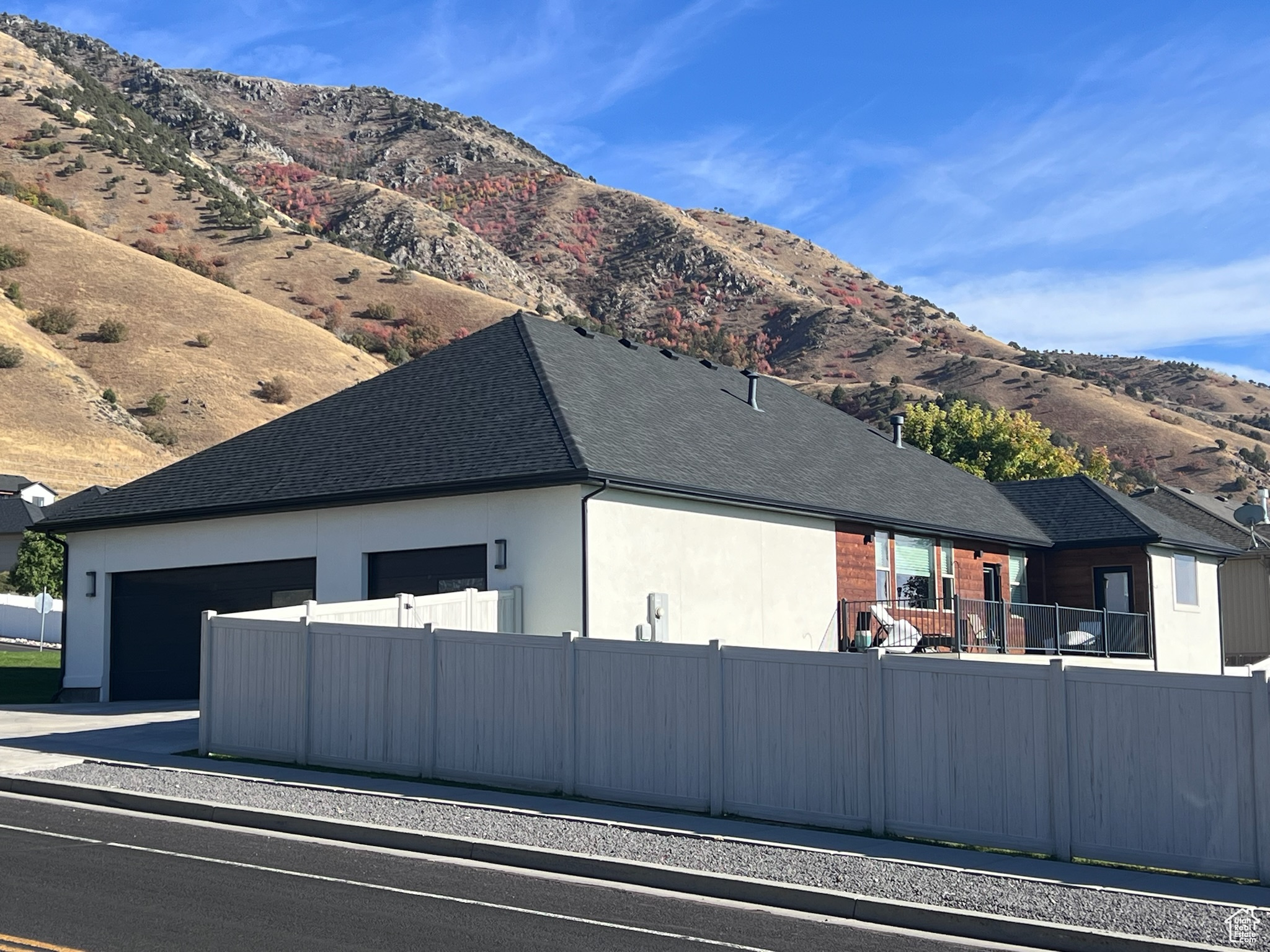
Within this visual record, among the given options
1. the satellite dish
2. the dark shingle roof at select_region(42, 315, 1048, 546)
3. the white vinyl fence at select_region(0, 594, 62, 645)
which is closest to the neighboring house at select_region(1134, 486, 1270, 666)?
the satellite dish

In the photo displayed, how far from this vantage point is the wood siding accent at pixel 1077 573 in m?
34.0

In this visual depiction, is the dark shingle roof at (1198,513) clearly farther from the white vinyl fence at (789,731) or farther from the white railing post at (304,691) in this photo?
the white railing post at (304,691)

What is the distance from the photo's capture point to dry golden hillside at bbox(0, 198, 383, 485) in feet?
226

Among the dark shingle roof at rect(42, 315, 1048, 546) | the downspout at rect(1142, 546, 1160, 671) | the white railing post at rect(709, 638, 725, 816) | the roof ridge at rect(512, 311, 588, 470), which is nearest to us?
the white railing post at rect(709, 638, 725, 816)

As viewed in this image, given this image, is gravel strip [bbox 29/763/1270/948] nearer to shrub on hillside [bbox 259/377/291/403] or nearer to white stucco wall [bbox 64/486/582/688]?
white stucco wall [bbox 64/486/582/688]

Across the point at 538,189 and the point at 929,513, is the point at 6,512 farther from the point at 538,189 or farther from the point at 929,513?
the point at 538,189

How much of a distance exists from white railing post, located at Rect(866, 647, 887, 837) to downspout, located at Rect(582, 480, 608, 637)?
7681 mm

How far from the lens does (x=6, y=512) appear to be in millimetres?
67250

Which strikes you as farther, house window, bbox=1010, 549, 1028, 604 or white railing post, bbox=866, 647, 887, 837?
house window, bbox=1010, 549, 1028, 604

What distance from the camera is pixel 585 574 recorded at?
20.3 meters

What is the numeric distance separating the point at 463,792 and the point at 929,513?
18.4 m

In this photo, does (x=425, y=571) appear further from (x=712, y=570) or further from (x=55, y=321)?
(x=55, y=321)

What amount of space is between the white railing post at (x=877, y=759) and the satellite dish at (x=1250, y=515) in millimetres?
40699

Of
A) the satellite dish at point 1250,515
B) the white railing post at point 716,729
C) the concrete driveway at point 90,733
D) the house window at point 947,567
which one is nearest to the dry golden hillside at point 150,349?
the concrete driveway at point 90,733
